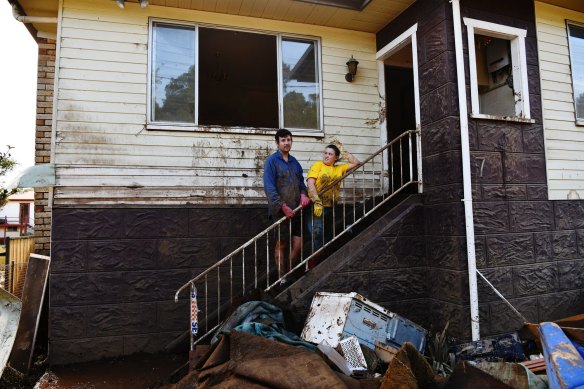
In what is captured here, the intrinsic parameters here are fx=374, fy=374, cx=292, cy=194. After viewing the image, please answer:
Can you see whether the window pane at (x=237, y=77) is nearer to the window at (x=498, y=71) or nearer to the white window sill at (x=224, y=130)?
the white window sill at (x=224, y=130)

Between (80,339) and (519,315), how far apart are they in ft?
16.6

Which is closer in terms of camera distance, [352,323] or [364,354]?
[364,354]

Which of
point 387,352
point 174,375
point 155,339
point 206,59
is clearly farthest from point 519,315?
point 206,59

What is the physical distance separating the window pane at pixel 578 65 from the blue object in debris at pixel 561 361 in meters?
3.95

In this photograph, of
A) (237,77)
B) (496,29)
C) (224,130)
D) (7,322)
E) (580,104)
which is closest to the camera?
(7,322)

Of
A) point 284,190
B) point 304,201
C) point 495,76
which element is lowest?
point 304,201

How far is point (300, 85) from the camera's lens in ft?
18.1

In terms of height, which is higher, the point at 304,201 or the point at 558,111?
the point at 558,111

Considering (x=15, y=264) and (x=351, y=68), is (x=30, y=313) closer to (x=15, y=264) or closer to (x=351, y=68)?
(x=15, y=264)

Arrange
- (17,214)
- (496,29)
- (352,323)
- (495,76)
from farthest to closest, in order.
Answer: (17,214)
(495,76)
(496,29)
(352,323)

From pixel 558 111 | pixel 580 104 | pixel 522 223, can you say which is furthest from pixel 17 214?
pixel 580 104

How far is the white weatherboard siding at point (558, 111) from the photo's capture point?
4.82 metres

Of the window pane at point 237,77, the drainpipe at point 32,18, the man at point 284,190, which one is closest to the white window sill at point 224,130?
the window pane at point 237,77

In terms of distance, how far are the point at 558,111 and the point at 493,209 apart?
1.88 m
